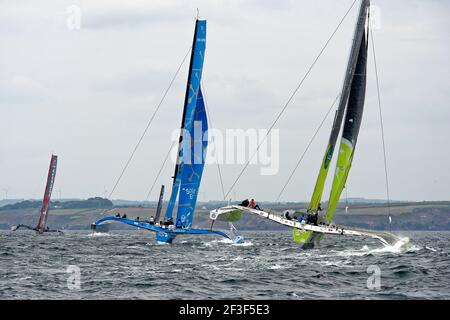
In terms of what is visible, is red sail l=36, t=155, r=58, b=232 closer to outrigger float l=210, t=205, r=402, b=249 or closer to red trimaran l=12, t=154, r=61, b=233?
red trimaran l=12, t=154, r=61, b=233

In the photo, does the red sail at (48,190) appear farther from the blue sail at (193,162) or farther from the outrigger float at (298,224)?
the outrigger float at (298,224)

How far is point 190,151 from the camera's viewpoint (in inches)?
2490

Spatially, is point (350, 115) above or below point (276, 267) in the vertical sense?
above

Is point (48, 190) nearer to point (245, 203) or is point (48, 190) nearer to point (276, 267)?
point (245, 203)

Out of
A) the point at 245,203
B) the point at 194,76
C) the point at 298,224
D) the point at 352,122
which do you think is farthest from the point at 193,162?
the point at 298,224

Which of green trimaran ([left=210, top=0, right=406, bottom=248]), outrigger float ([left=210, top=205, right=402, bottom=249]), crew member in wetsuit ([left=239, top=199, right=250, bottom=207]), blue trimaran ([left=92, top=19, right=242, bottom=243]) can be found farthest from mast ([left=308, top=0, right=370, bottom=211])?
blue trimaran ([left=92, top=19, right=242, bottom=243])

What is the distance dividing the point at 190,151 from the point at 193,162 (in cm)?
81

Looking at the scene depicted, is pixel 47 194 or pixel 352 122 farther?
pixel 47 194

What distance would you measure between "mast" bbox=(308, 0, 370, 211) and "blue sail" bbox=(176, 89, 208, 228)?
10.4 m

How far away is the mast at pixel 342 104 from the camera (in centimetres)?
5534

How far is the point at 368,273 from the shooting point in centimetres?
3941

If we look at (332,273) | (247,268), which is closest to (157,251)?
(247,268)

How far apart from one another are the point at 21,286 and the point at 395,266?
738 inches

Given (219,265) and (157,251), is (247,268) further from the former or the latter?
(157,251)
